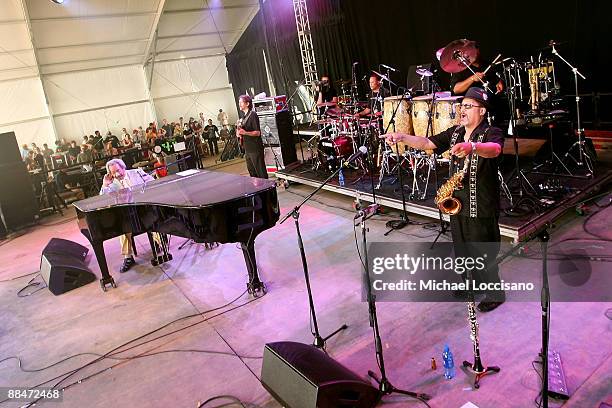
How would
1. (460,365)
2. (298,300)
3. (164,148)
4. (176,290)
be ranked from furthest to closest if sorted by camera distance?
(164,148) → (176,290) → (298,300) → (460,365)

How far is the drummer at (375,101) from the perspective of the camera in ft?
24.0

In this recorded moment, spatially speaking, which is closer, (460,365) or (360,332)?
(460,365)

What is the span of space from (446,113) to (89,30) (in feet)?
44.5

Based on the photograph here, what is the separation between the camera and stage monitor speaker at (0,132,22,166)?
32.4 feet

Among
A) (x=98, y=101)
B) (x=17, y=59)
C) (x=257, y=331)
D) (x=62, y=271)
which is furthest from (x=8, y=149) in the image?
(x=98, y=101)

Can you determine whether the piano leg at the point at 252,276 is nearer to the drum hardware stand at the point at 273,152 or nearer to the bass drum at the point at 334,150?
the bass drum at the point at 334,150

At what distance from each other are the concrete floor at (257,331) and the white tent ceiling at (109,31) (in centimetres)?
1066

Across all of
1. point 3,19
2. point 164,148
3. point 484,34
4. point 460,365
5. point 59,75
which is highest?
point 3,19

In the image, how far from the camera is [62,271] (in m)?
5.96

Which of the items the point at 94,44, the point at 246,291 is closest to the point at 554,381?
the point at 246,291

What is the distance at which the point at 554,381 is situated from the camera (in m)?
2.88

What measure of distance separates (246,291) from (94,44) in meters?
14.4

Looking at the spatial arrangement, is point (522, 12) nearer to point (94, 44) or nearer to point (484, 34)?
point (484, 34)

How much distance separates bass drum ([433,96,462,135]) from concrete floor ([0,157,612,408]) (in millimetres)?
1369
